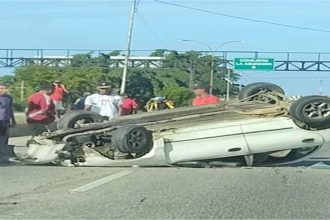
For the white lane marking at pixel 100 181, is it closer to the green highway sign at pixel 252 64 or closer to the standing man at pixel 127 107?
the standing man at pixel 127 107

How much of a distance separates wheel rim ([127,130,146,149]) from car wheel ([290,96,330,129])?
104 inches

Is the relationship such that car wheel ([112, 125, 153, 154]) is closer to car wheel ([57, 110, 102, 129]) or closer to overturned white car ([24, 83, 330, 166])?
overturned white car ([24, 83, 330, 166])

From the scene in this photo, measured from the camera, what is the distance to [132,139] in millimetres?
13375

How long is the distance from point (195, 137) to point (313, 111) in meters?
2.11

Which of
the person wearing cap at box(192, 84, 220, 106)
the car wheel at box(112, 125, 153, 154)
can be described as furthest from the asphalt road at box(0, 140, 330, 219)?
the person wearing cap at box(192, 84, 220, 106)

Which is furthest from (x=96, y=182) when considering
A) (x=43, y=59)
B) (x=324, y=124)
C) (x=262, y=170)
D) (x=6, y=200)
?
(x=43, y=59)

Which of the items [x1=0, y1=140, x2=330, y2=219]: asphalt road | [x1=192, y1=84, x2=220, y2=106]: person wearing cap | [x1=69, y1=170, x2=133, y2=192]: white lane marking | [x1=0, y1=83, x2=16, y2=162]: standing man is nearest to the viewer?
[x1=0, y1=140, x2=330, y2=219]: asphalt road

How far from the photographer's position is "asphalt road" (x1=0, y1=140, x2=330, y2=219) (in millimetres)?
8781

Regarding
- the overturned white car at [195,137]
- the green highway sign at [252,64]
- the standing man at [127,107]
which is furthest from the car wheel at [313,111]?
the green highway sign at [252,64]


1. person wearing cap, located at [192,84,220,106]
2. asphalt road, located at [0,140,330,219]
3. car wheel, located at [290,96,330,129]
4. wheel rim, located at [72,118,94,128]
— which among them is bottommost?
asphalt road, located at [0,140,330,219]

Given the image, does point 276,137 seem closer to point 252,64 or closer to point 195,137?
point 195,137

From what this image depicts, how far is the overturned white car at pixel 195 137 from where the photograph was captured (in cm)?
1365

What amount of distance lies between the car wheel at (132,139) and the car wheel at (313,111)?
2.57 m

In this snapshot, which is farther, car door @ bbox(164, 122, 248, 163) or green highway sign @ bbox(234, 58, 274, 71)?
green highway sign @ bbox(234, 58, 274, 71)
